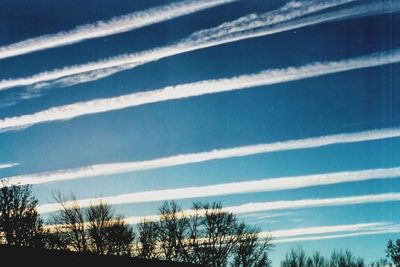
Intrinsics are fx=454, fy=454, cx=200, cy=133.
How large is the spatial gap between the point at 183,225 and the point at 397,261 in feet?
123

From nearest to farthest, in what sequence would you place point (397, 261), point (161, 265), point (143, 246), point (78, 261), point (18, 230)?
point (78, 261) < point (161, 265) < point (18, 230) < point (143, 246) < point (397, 261)

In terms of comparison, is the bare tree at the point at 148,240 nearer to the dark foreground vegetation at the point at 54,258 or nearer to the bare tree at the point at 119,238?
the bare tree at the point at 119,238

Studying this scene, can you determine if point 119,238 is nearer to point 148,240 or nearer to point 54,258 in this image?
point 148,240

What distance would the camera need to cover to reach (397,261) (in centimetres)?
7406

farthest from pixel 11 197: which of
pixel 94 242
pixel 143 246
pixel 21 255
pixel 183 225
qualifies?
pixel 21 255

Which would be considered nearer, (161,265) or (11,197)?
(161,265)

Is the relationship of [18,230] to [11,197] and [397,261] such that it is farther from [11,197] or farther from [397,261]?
[397,261]

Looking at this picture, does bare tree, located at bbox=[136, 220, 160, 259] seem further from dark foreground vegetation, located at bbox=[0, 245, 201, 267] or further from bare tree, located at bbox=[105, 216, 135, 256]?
dark foreground vegetation, located at bbox=[0, 245, 201, 267]

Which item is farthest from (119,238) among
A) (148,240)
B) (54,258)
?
(54,258)

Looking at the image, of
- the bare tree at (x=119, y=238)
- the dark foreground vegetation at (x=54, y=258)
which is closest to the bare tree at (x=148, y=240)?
the bare tree at (x=119, y=238)

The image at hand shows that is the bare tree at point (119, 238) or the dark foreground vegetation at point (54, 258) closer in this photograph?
the dark foreground vegetation at point (54, 258)

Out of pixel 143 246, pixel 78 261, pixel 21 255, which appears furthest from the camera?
pixel 143 246

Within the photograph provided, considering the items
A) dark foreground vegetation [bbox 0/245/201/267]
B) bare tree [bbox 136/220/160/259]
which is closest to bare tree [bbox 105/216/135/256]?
bare tree [bbox 136/220/160/259]

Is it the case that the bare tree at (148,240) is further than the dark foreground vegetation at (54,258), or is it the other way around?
the bare tree at (148,240)
